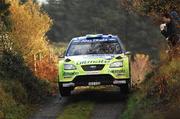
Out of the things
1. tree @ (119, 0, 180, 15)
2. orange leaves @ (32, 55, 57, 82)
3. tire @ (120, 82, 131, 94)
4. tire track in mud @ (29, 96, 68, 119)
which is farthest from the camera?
orange leaves @ (32, 55, 57, 82)

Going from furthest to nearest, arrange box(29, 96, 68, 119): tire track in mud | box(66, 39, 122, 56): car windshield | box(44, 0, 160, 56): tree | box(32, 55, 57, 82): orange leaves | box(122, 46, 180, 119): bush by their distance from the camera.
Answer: box(44, 0, 160, 56): tree < box(32, 55, 57, 82): orange leaves < box(66, 39, 122, 56): car windshield < box(29, 96, 68, 119): tire track in mud < box(122, 46, 180, 119): bush

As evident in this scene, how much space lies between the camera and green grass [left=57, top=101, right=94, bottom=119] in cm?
1431

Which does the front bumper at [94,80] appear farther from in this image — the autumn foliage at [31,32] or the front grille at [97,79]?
the autumn foliage at [31,32]

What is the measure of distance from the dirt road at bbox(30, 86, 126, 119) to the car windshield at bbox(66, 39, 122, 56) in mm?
1443

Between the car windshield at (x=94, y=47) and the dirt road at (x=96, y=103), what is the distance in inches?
56.8

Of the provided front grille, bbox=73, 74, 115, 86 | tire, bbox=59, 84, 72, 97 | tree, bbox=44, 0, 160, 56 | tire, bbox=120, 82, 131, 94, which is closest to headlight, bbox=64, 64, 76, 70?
front grille, bbox=73, 74, 115, 86

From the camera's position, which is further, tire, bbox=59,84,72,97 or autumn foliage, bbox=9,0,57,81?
autumn foliage, bbox=9,0,57,81

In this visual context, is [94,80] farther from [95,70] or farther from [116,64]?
[116,64]

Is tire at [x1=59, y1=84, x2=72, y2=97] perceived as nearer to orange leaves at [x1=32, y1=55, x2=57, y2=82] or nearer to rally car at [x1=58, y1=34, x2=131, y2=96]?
rally car at [x1=58, y1=34, x2=131, y2=96]

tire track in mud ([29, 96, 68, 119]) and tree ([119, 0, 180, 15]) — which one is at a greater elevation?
tree ([119, 0, 180, 15])

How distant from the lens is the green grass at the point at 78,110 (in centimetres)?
1431

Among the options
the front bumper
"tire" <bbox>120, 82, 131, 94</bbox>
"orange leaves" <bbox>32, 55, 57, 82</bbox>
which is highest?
the front bumper

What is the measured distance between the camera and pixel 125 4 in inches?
715

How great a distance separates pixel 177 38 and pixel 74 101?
3.71m
